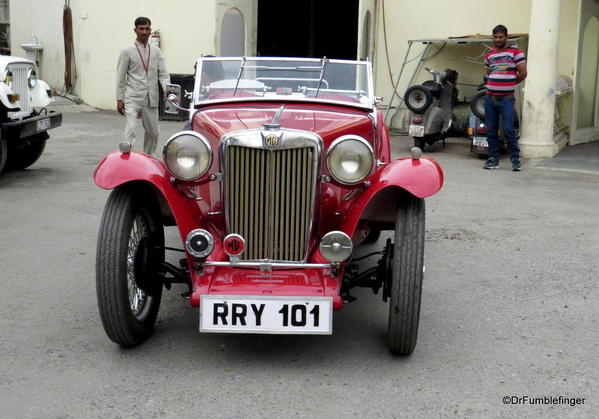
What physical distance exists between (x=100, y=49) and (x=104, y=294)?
12542 millimetres

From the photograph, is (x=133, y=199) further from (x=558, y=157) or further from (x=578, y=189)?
(x=558, y=157)

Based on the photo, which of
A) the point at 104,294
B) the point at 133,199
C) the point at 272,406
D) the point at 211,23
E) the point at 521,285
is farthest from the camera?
the point at 211,23

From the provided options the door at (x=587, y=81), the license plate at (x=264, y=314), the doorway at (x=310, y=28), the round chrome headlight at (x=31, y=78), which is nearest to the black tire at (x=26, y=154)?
the round chrome headlight at (x=31, y=78)

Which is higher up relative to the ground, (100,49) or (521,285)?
(100,49)

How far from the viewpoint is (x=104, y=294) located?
3.85 metres

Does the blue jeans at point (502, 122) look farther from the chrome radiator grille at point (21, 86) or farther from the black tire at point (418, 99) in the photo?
the chrome radiator grille at point (21, 86)

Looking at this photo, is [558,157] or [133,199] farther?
[558,157]

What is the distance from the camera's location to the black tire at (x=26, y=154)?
9.36 meters

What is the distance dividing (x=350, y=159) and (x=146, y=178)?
105cm

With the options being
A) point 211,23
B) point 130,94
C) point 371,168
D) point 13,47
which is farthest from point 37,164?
point 13,47

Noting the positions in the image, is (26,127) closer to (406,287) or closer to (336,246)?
(336,246)

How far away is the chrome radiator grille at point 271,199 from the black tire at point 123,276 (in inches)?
20.9

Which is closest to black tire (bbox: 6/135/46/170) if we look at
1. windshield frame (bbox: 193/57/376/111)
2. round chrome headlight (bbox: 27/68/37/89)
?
round chrome headlight (bbox: 27/68/37/89)

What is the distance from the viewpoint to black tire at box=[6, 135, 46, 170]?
9.36 metres
